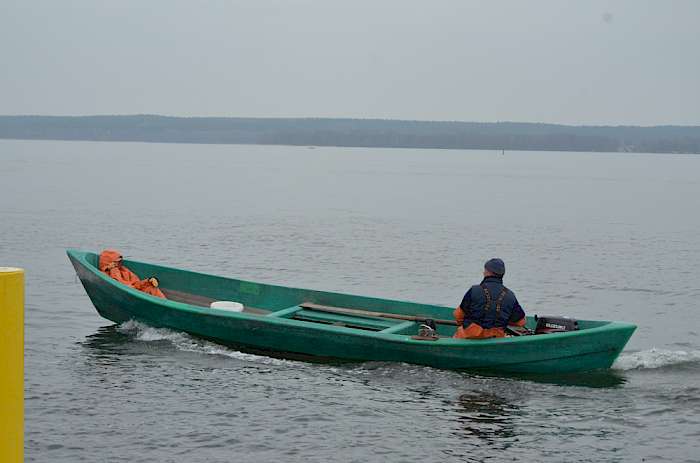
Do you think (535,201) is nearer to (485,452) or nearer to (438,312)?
(438,312)

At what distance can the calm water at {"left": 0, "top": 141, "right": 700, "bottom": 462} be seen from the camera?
1036 centimetres

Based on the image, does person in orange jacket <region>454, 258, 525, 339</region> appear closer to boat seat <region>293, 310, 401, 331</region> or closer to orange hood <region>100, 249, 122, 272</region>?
boat seat <region>293, 310, 401, 331</region>

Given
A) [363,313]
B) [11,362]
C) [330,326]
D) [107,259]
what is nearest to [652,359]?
[363,313]

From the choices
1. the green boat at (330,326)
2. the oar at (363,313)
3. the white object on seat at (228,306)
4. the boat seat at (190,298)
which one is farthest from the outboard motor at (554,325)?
the boat seat at (190,298)

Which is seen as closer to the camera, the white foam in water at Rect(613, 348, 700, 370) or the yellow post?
the yellow post

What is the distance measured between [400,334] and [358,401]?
179 centimetres

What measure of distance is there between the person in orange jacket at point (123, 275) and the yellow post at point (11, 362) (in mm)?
12014

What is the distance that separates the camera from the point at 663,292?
23.5 metres

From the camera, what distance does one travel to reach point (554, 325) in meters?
12.8

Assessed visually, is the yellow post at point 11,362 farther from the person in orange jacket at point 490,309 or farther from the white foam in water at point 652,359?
the white foam in water at point 652,359

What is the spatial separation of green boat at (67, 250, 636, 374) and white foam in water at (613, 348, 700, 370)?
1.17 meters

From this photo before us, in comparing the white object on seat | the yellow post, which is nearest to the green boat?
the white object on seat

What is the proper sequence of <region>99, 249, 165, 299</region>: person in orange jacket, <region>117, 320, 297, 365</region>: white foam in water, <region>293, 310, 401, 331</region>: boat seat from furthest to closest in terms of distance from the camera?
<region>99, 249, 165, 299</region>: person in orange jacket < <region>293, 310, 401, 331</region>: boat seat < <region>117, 320, 297, 365</region>: white foam in water

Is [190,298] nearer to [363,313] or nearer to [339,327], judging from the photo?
[363,313]
